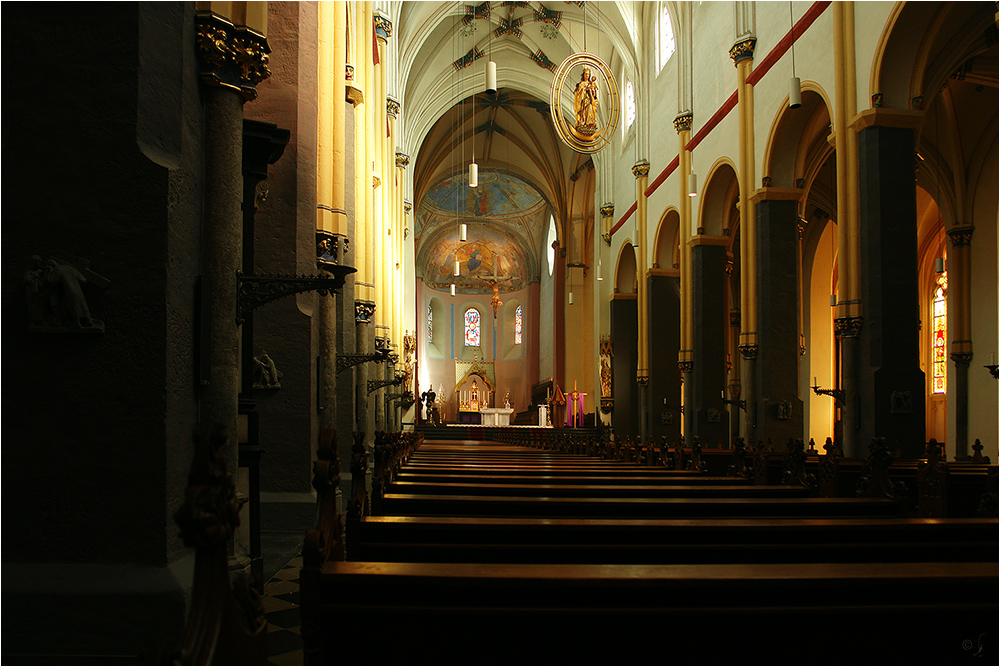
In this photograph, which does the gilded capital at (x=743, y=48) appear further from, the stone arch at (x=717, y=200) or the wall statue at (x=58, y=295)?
the wall statue at (x=58, y=295)

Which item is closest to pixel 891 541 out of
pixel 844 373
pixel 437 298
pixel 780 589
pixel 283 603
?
pixel 780 589

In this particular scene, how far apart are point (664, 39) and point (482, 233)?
23114 millimetres

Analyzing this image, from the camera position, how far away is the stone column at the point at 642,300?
68.8 ft

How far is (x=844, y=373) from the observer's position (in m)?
11.0

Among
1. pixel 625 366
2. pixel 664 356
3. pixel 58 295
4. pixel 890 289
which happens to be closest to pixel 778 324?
pixel 890 289

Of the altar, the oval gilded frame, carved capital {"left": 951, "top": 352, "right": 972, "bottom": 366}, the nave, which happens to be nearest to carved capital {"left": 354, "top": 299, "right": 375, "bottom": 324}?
the oval gilded frame

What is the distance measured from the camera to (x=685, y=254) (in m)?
18.4

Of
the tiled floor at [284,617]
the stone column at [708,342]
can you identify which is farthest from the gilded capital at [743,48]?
the tiled floor at [284,617]

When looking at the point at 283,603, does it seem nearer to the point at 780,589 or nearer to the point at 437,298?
the point at 780,589

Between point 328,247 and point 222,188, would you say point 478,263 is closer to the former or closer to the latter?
point 328,247

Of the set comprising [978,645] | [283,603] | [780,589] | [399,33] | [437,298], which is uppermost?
[399,33]

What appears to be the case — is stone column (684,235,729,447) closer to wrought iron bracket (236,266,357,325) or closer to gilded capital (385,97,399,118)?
gilded capital (385,97,399,118)

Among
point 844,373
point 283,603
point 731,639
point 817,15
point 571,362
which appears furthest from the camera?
point 571,362

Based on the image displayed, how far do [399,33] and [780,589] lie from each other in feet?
71.6
